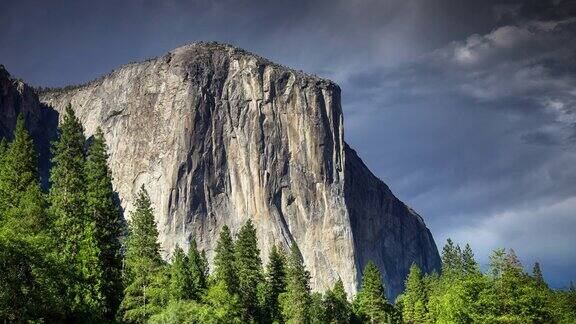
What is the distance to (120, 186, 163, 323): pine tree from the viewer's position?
130ft

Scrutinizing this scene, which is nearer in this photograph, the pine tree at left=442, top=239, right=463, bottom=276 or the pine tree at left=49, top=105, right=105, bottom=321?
the pine tree at left=49, top=105, right=105, bottom=321

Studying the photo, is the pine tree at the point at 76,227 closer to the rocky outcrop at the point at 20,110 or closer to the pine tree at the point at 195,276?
the pine tree at the point at 195,276

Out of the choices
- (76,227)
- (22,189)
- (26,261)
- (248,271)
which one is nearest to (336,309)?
(248,271)

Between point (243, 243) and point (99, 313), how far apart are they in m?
28.8

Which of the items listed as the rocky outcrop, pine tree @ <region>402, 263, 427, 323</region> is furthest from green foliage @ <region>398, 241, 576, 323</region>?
the rocky outcrop

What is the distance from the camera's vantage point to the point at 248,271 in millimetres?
61375

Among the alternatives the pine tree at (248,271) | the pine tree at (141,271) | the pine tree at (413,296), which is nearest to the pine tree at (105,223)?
the pine tree at (141,271)

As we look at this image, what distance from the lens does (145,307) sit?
129ft

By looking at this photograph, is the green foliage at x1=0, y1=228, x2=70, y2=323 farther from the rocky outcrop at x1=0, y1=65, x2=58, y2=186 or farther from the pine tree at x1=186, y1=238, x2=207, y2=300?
the rocky outcrop at x1=0, y1=65, x2=58, y2=186

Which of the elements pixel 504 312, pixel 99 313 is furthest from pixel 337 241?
pixel 99 313

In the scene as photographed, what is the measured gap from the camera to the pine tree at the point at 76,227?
116ft

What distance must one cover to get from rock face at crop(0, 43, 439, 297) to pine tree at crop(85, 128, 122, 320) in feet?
412

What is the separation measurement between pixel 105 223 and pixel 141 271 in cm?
427

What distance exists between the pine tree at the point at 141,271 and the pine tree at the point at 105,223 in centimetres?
91
